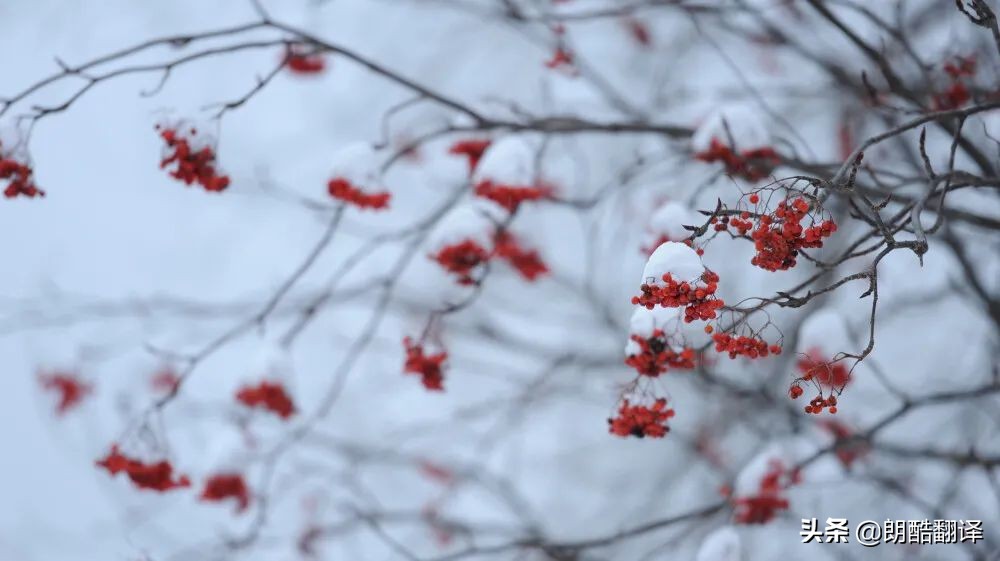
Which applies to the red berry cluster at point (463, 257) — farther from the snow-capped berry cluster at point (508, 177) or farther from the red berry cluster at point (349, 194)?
the red berry cluster at point (349, 194)

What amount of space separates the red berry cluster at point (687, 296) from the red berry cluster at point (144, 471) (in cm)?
171

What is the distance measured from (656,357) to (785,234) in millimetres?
475

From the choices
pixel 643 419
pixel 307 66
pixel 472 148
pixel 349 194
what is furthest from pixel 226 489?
pixel 643 419

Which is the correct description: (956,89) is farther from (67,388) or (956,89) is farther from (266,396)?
(67,388)

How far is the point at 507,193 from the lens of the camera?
2.26 metres

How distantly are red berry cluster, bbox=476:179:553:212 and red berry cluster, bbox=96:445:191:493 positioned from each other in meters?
1.26

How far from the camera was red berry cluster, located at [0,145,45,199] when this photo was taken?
209cm

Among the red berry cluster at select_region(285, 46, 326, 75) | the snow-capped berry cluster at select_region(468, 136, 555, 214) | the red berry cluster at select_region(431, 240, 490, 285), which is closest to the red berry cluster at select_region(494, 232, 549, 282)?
the snow-capped berry cluster at select_region(468, 136, 555, 214)

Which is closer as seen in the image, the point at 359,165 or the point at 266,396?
the point at 359,165

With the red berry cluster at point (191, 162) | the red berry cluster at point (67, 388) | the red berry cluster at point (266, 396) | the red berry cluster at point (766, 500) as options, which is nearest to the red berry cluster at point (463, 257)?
the red berry cluster at point (191, 162)

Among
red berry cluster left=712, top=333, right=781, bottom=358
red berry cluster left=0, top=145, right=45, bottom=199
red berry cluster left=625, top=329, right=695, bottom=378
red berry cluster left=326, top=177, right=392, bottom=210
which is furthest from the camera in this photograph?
red berry cluster left=326, top=177, right=392, bottom=210

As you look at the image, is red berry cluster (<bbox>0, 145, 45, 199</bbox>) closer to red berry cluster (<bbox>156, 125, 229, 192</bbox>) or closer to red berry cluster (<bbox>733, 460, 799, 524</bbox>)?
red berry cluster (<bbox>156, 125, 229, 192</bbox>)

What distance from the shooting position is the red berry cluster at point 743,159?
7.07 feet

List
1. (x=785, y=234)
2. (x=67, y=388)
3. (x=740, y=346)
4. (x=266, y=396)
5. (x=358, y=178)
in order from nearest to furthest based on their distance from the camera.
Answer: (x=785, y=234), (x=740, y=346), (x=358, y=178), (x=266, y=396), (x=67, y=388)
